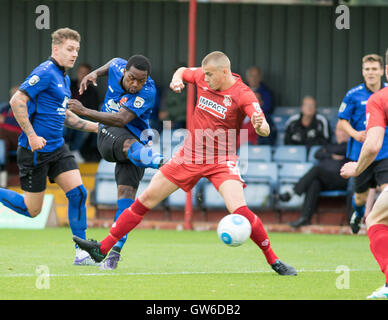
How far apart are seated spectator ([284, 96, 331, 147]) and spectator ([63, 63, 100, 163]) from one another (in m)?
3.88

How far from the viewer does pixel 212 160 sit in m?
7.35

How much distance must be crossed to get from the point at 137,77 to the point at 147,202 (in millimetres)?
1301

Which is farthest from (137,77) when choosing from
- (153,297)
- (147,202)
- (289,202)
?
(289,202)

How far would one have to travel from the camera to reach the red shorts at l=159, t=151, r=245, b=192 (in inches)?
287

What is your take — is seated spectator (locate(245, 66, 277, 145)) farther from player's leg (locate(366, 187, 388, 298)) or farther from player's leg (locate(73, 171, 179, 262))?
player's leg (locate(366, 187, 388, 298))

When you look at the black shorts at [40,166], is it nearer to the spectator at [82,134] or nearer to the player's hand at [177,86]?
the player's hand at [177,86]

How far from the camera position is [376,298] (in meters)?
5.89

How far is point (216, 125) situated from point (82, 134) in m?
8.79

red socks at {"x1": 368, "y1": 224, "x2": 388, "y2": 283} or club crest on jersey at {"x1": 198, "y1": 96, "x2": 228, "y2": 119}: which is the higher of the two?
club crest on jersey at {"x1": 198, "y1": 96, "x2": 228, "y2": 119}

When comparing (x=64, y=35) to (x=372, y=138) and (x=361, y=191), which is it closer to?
(x=372, y=138)

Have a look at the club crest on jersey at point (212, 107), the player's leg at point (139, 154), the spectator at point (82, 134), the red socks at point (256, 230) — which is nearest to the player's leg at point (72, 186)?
the player's leg at point (139, 154)

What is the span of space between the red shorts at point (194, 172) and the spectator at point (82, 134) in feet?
27.0

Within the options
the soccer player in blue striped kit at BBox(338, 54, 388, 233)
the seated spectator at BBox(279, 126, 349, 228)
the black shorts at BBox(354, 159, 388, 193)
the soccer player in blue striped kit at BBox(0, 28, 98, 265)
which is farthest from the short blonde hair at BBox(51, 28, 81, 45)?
the seated spectator at BBox(279, 126, 349, 228)

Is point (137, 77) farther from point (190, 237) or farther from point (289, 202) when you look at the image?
point (289, 202)
